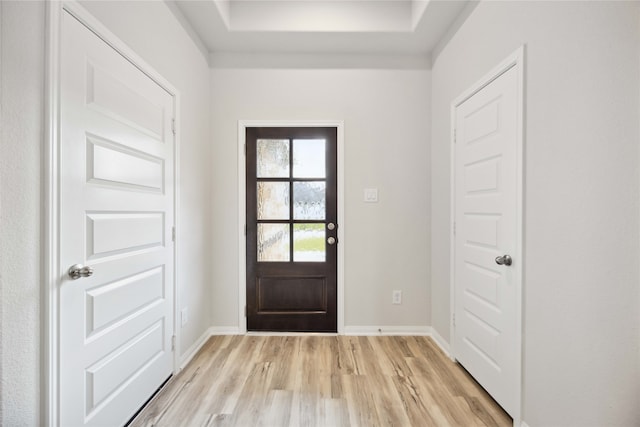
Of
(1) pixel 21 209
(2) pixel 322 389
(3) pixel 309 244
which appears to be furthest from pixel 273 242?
(1) pixel 21 209

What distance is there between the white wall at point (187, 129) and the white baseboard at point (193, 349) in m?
0.04

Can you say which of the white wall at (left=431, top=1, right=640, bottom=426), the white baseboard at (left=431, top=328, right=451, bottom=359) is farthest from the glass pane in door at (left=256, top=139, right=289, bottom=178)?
the white baseboard at (left=431, top=328, right=451, bottom=359)

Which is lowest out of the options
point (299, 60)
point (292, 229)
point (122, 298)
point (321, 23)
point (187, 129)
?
point (122, 298)

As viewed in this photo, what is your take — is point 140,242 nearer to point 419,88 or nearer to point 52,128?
point 52,128

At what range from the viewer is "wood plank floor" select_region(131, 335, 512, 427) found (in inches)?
65.3

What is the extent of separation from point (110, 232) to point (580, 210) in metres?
2.10

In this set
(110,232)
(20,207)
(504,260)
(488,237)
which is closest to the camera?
(20,207)

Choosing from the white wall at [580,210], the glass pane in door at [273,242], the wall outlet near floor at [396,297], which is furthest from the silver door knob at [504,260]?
the glass pane in door at [273,242]

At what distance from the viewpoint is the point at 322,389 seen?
6.34 ft

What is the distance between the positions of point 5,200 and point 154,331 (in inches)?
45.1

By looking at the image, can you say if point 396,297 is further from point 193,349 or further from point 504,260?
point 193,349

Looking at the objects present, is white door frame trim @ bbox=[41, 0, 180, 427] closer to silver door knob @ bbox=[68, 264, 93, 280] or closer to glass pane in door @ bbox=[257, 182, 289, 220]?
silver door knob @ bbox=[68, 264, 93, 280]

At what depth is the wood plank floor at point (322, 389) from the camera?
1.66 meters

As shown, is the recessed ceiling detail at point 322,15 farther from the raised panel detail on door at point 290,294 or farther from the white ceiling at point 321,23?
the raised panel detail on door at point 290,294
